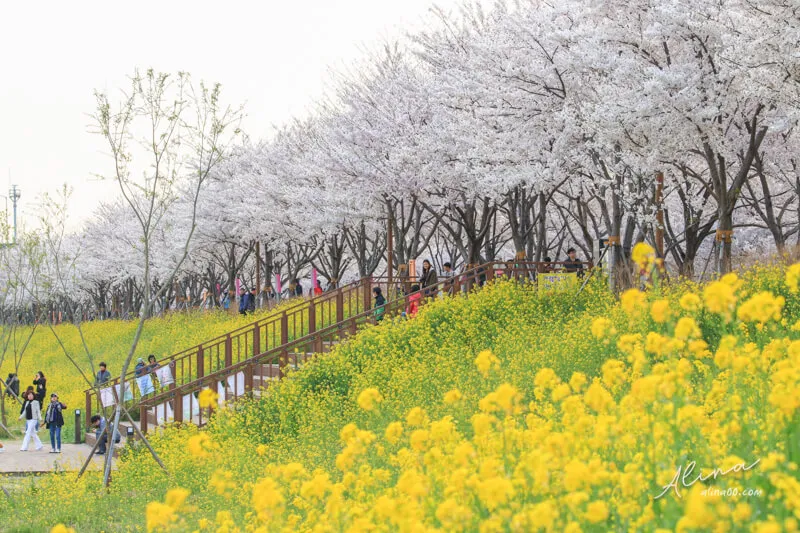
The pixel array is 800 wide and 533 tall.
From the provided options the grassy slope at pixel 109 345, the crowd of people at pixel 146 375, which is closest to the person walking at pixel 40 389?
the crowd of people at pixel 146 375

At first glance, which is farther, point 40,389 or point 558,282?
point 40,389

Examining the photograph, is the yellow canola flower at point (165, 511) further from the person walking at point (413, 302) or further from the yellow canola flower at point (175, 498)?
the person walking at point (413, 302)

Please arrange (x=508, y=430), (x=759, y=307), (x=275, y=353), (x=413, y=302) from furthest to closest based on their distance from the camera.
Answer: (x=413, y=302)
(x=275, y=353)
(x=508, y=430)
(x=759, y=307)

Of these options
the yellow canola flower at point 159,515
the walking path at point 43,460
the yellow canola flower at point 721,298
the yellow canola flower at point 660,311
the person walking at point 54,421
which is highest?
the yellow canola flower at point 721,298

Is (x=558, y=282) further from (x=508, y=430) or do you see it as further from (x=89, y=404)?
(x=508, y=430)

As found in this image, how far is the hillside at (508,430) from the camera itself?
12.4ft

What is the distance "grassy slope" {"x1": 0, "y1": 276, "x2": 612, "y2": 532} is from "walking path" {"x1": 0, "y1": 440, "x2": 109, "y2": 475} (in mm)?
1582

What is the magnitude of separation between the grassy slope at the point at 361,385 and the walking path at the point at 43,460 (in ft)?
5.19

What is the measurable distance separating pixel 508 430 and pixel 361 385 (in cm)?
1012

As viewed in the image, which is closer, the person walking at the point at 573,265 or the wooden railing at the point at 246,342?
the wooden railing at the point at 246,342

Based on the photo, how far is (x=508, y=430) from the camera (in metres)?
4.66


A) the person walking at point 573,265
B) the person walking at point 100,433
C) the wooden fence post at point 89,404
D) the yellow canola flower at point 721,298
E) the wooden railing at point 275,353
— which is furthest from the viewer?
the wooden fence post at point 89,404

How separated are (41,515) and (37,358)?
26190 mm

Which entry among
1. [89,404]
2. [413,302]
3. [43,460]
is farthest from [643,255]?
[89,404]
